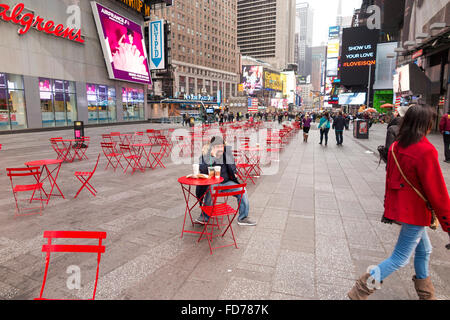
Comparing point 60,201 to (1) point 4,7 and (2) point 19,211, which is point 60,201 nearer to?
(2) point 19,211

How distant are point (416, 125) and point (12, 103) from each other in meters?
28.0

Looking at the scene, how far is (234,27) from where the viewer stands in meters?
118

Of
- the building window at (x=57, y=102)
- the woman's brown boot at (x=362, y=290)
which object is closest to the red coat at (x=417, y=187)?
the woman's brown boot at (x=362, y=290)

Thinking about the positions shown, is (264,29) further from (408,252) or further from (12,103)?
(408,252)

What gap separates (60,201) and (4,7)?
78.4ft

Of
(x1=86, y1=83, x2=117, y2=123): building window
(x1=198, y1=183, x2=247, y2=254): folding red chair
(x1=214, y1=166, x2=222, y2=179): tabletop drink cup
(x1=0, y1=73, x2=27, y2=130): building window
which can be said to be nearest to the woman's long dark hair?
(x1=198, y1=183, x2=247, y2=254): folding red chair

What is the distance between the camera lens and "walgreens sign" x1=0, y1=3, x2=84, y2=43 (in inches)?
853

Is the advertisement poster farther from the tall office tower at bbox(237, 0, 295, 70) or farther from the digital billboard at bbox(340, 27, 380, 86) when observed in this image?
the tall office tower at bbox(237, 0, 295, 70)

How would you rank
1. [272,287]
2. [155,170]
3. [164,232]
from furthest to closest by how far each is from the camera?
[155,170] < [164,232] < [272,287]

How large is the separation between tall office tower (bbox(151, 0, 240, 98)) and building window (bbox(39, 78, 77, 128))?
152 ft

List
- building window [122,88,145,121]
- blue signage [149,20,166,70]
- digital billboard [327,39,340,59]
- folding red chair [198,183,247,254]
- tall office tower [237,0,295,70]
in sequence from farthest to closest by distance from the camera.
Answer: tall office tower [237,0,295,70], digital billboard [327,39,340,59], blue signage [149,20,166,70], building window [122,88,145,121], folding red chair [198,183,247,254]

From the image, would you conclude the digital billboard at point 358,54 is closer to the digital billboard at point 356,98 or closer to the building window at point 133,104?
the digital billboard at point 356,98

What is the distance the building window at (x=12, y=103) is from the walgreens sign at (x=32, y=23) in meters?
4.07
